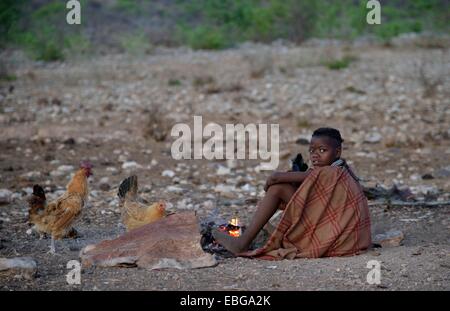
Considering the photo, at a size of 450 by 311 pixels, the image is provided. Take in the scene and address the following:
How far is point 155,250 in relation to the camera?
5180mm

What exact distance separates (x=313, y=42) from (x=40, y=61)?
759 centimetres

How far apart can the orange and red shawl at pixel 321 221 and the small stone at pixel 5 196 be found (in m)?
3.38

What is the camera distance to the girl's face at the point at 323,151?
5.37 metres

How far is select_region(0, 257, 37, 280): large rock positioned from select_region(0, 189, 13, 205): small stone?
2.89 meters

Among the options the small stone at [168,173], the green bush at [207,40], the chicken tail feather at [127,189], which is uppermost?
the green bush at [207,40]

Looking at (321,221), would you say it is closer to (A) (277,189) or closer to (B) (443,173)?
(A) (277,189)

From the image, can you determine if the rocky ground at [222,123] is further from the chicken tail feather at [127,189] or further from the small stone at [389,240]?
the chicken tail feather at [127,189]

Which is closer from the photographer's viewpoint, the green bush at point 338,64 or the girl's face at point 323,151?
the girl's face at point 323,151

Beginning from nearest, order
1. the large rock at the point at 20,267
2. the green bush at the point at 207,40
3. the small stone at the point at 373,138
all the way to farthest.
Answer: the large rock at the point at 20,267, the small stone at the point at 373,138, the green bush at the point at 207,40

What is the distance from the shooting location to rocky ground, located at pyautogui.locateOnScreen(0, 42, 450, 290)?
5023 millimetres

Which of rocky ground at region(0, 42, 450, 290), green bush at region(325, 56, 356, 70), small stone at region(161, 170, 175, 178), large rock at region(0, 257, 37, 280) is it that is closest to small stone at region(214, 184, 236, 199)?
rocky ground at region(0, 42, 450, 290)

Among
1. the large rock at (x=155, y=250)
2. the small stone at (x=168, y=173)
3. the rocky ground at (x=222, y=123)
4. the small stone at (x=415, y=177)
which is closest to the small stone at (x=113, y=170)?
the rocky ground at (x=222, y=123)

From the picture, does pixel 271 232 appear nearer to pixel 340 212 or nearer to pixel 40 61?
pixel 340 212
